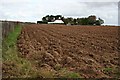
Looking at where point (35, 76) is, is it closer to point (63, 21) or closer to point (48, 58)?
point (48, 58)

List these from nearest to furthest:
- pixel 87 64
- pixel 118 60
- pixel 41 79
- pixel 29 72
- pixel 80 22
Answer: pixel 41 79 → pixel 29 72 → pixel 87 64 → pixel 118 60 → pixel 80 22

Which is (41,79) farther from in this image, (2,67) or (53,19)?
(53,19)

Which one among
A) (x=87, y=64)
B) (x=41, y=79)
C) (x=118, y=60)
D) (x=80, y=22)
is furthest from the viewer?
(x=80, y=22)

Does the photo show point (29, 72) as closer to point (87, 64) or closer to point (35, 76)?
point (35, 76)

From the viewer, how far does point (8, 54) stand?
41.3 feet

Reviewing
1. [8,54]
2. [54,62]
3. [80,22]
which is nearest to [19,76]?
[54,62]

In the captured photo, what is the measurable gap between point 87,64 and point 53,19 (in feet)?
300

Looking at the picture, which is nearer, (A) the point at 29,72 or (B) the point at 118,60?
(A) the point at 29,72

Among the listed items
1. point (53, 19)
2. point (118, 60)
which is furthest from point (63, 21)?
point (118, 60)

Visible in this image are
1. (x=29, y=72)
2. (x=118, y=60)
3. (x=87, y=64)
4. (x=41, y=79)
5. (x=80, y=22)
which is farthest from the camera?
(x=80, y=22)

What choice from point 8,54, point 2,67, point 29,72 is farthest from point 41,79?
point 8,54

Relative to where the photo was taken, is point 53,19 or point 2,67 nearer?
point 2,67

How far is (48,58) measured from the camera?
38.7ft

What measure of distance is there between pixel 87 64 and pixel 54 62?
1.10 m
